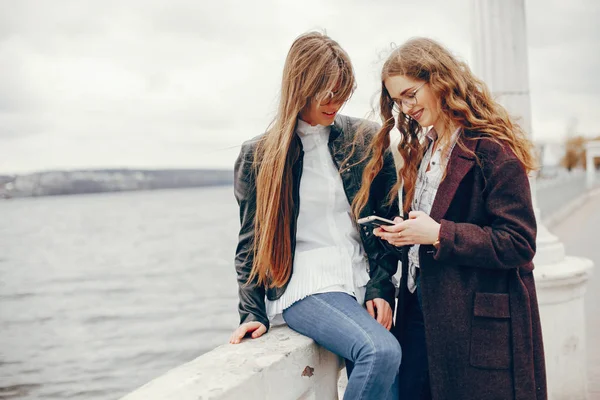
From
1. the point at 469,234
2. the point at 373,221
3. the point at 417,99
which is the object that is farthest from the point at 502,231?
the point at 417,99

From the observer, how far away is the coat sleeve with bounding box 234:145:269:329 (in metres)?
2.50

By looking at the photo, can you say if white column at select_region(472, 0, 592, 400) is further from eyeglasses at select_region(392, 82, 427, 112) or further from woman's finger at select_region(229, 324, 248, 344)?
woman's finger at select_region(229, 324, 248, 344)

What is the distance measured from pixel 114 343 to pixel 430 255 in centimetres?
2023

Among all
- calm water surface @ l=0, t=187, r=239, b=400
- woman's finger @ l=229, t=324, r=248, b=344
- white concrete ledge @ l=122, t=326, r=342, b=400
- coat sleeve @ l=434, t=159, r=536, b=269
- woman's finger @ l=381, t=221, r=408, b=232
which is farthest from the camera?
calm water surface @ l=0, t=187, r=239, b=400

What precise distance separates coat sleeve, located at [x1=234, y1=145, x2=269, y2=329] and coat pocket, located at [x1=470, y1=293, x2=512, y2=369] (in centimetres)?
81

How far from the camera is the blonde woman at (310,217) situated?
2430 millimetres

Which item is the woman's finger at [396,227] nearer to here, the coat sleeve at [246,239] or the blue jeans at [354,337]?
the blue jeans at [354,337]

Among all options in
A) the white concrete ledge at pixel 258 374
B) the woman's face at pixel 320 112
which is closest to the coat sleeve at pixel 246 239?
the white concrete ledge at pixel 258 374

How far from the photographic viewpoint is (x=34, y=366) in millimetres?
19062

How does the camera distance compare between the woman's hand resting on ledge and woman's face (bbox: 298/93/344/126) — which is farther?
woman's face (bbox: 298/93/344/126)

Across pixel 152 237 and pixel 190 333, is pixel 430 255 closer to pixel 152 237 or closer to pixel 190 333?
pixel 190 333

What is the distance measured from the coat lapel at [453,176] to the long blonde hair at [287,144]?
534 mm

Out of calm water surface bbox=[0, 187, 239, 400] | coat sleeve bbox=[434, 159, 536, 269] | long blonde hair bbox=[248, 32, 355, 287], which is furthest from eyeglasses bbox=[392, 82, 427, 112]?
calm water surface bbox=[0, 187, 239, 400]

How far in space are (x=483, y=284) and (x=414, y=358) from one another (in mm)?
534
